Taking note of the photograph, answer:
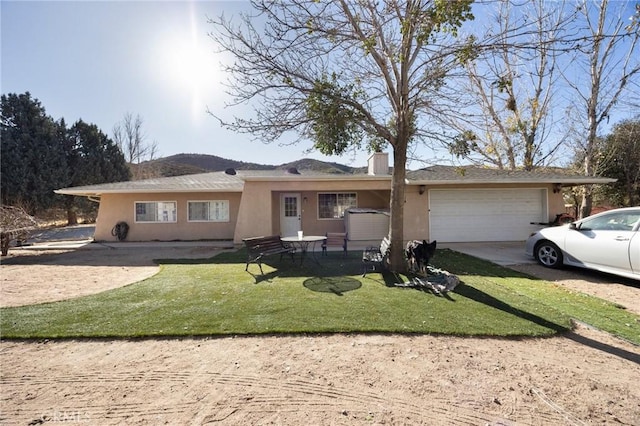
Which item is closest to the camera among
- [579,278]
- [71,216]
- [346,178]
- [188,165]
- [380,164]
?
[579,278]

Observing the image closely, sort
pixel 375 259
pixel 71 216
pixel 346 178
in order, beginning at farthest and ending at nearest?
pixel 71 216 → pixel 346 178 → pixel 375 259

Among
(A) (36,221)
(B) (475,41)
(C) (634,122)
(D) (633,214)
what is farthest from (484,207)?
(A) (36,221)

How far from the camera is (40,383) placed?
2.79 metres

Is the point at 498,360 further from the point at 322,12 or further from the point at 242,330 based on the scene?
the point at 322,12

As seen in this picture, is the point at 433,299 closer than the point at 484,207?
Yes

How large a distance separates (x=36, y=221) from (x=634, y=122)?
30600 millimetres

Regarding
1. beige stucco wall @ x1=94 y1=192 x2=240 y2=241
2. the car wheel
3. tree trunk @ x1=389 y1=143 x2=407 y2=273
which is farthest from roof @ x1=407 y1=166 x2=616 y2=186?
beige stucco wall @ x1=94 y1=192 x2=240 y2=241

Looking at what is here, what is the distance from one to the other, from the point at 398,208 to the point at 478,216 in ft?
22.2

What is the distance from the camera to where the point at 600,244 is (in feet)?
20.3

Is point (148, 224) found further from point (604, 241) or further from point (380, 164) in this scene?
point (604, 241)

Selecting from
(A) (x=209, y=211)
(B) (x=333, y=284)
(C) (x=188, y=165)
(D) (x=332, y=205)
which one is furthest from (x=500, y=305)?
(C) (x=188, y=165)

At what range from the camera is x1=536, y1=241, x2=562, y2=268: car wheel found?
24.0 ft

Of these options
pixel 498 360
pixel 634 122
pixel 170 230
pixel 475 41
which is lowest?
pixel 498 360

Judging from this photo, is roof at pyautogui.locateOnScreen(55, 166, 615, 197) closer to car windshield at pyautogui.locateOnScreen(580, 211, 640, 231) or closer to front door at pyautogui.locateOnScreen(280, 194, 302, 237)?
front door at pyautogui.locateOnScreen(280, 194, 302, 237)
